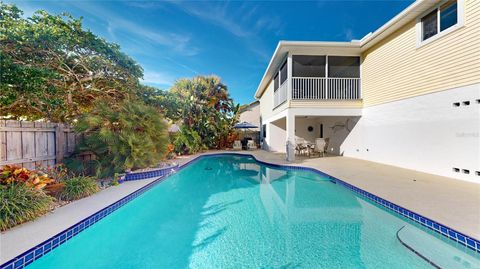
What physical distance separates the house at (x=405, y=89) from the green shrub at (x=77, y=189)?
26.0ft

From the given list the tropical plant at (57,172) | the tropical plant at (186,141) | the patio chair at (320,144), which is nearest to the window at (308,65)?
the patio chair at (320,144)

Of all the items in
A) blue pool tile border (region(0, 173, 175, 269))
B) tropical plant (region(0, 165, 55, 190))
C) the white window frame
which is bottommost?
blue pool tile border (region(0, 173, 175, 269))

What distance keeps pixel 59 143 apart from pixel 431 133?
1220cm

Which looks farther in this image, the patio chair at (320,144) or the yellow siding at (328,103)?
the patio chair at (320,144)

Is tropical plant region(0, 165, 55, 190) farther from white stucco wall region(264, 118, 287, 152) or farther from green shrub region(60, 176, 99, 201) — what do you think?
white stucco wall region(264, 118, 287, 152)

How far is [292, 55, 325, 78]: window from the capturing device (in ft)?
34.0

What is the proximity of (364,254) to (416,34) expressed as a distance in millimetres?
8295

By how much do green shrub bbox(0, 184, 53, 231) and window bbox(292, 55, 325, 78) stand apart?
10716 mm

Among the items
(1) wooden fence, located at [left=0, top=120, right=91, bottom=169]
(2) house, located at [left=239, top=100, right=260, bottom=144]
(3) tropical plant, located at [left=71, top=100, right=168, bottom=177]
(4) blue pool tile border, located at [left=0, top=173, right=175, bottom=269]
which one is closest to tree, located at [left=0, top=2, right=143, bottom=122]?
(1) wooden fence, located at [left=0, top=120, right=91, bottom=169]

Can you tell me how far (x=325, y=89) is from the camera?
995 cm

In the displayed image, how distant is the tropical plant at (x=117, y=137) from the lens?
631 centimetres

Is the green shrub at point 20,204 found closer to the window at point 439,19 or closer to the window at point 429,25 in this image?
the window at point 439,19

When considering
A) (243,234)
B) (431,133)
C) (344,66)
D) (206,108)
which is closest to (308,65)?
(344,66)

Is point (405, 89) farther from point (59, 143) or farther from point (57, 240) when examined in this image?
point (59, 143)
